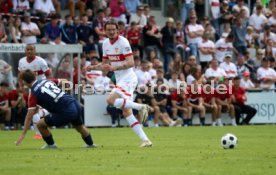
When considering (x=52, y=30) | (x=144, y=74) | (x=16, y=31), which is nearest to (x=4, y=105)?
(x=16, y=31)

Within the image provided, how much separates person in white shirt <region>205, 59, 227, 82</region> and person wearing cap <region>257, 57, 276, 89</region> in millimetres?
1595

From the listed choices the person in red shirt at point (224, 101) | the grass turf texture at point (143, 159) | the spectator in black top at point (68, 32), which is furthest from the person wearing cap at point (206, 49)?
the grass turf texture at point (143, 159)

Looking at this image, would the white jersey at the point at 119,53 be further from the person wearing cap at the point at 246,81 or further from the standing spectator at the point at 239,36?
the standing spectator at the point at 239,36

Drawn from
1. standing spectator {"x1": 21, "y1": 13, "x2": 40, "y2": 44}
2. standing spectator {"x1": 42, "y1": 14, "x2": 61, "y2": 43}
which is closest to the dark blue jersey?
standing spectator {"x1": 21, "y1": 13, "x2": 40, "y2": 44}

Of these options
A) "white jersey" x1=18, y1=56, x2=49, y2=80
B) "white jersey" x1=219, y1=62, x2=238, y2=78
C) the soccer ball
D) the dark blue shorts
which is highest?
"white jersey" x1=18, y1=56, x2=49, y2=80

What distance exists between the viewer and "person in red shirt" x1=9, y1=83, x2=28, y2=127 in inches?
1111

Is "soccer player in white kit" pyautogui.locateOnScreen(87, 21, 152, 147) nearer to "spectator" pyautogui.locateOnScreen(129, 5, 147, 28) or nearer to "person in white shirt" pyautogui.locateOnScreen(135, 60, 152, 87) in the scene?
"person in white shirt" pyautogui.locateOnScreen(135, 60, 152, 87)

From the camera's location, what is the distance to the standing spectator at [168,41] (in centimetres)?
3200

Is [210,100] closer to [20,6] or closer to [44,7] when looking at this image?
[44,7]

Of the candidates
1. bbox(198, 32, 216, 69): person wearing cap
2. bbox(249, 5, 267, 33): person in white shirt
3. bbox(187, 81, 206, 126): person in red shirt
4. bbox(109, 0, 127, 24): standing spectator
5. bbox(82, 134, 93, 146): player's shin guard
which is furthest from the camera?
bbox(249, 5, 267, 33): person in white shirt

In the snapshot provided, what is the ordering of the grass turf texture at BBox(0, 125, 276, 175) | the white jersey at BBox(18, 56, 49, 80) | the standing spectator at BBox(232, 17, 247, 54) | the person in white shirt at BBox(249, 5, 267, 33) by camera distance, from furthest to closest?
the person in white shirt at BBox(249, 5, 267, 33) → the standing spectator at BBox(232, 17, 247, 54) → the white jersey at BBox(18, 56, 49, 80) → the grass turf texture at BBox(0, 125, 276, 175)

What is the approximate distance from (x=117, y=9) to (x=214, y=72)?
442 cm

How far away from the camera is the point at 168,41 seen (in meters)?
32.2

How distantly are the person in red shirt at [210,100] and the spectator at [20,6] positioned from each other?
7.01m
